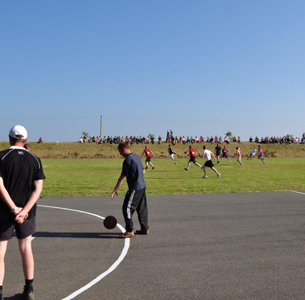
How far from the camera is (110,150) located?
68938 millimetres

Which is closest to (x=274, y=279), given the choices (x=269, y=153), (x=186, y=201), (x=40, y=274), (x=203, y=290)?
(x=203, y=290)

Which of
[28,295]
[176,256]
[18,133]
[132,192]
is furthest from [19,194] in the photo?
[132,192]

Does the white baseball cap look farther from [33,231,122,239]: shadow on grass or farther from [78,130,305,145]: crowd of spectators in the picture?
[78,130,305,145]: crowd of spectators

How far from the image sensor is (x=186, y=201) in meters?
13.5

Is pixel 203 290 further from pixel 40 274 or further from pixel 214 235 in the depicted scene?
pixel 214 235

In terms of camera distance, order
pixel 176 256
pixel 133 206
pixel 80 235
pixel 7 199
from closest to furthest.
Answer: pixel 7 199 < pixel 176 256 < pixel 133 206 < pixel 80 235

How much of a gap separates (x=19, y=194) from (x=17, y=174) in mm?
245

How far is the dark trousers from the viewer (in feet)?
26.9

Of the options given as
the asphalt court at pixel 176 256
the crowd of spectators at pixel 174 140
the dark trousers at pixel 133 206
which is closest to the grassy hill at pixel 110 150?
the crowd of spectators at pixel 174 140

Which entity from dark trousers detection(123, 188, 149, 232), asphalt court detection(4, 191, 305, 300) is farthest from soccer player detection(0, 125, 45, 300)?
dark trousers detection(123, 188, 149, 232)

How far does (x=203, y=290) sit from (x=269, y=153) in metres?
65.1

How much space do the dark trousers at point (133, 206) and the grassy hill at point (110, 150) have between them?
182 ft

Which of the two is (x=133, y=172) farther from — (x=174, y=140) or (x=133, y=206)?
(x=174, y=140)

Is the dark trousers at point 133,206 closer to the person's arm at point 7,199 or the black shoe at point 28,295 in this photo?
the black shoe at point 28,295
